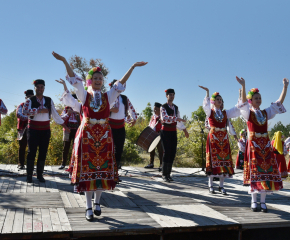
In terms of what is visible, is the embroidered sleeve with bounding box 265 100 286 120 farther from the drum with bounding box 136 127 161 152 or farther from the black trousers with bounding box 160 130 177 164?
the drum with bounding box 136 127 161 152

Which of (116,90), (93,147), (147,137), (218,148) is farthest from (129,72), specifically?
(147,137)

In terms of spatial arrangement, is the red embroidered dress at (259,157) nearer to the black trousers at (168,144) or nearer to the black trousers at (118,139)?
the black trousers at (168,144)

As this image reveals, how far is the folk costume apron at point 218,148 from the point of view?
5.32m

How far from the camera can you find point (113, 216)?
3.71 meters

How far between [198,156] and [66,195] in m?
7.11

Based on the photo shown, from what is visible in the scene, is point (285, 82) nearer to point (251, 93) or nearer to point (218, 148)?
point (251, 93)

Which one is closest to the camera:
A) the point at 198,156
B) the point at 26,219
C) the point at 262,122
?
the point at 26,219

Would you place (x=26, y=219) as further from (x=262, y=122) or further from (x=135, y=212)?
(x=262, y=122)

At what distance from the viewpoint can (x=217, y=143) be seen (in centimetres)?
538

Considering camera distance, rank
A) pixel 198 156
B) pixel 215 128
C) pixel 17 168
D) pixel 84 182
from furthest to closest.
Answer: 1. pixel 198 156
2. pixel 17 168
3. pixel 215 128
4. pixel 84 182

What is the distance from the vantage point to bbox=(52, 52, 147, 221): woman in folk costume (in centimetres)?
363

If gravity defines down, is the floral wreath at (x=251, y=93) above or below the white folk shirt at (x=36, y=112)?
above

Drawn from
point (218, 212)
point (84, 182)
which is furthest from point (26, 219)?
Answer: point (218, 212)

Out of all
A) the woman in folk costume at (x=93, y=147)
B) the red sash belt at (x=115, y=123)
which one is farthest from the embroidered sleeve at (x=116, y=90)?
the red sash belt at (x=115, y=123)
